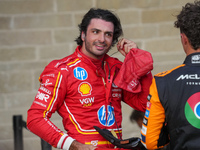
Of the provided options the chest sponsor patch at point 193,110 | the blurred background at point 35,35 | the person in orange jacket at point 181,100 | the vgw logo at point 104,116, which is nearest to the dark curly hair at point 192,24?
the person in orange jacket at point 181,100

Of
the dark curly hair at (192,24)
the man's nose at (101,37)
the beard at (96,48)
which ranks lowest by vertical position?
the beard at (96,48)

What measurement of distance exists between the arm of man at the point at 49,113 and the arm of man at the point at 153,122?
1.32 ft

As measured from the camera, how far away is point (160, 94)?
1.93m

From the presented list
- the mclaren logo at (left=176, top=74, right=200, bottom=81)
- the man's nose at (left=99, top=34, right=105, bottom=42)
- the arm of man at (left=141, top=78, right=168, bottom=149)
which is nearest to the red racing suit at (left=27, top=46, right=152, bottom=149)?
the man's nose at (left=99, top=34, right=105, bottom=42)

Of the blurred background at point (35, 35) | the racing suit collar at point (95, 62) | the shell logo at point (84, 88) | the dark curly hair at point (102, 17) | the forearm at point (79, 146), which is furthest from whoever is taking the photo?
the blurred background at point (35, 35)

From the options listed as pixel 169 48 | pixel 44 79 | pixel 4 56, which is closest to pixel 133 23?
pixel 169 48

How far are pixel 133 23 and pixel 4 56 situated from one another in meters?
1.51

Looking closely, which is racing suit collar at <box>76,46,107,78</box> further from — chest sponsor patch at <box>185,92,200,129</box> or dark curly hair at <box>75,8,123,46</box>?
chest sponsor patch at <box>185,92,200,129</box>

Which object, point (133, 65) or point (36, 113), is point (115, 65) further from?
point (36, 113)

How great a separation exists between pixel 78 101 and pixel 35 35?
2.01m

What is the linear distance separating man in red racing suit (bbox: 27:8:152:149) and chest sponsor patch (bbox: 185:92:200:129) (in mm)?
721

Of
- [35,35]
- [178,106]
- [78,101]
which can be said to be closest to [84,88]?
[78,101]

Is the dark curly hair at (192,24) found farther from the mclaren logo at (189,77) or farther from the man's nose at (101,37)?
the man's nose at (101,37)

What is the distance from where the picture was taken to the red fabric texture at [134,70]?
246cm
